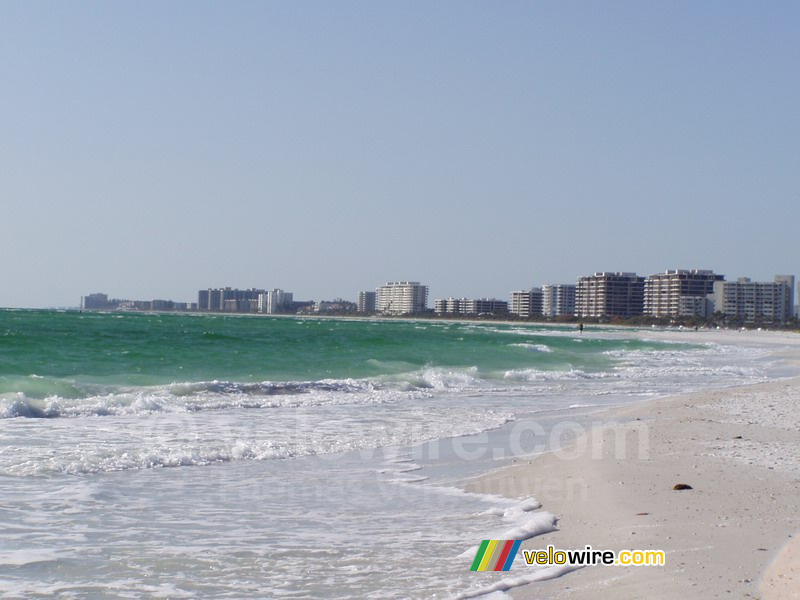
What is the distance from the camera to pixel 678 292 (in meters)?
155

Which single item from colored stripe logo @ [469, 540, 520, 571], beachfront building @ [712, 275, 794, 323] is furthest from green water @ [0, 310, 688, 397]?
beachfront building @ [712, 275, 794, 323]

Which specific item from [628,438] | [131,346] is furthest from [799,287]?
[628,438]

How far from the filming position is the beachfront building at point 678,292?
150m

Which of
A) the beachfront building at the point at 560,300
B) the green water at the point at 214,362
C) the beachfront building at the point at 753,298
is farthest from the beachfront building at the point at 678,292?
the green water at the point at 214,362

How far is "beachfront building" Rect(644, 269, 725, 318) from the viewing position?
150375mm

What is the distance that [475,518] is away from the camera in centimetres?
651

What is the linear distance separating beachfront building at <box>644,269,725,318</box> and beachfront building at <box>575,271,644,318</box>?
10.3 feet

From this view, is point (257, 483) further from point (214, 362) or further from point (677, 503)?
point (214, 362)

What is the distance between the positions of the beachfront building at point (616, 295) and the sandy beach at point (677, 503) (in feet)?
522

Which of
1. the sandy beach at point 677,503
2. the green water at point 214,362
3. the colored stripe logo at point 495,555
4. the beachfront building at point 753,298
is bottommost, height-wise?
the green water at point 214,362

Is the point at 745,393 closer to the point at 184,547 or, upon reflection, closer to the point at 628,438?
the point at 628,438

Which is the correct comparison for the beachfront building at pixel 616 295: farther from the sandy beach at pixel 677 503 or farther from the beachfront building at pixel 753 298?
the sandy beach at pixel 677 503

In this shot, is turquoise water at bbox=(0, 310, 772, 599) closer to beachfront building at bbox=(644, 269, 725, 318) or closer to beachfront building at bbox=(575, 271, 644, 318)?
beachfront building at bbox=(644, 269, 725, 318)

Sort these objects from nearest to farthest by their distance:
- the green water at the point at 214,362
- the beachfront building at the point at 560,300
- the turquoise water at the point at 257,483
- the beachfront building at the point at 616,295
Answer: the turquoise water at the point at 257,483, the green water at the point at 214,362, the beachfront building at the point at 616,295, the beachfront building at the point at 560,300
